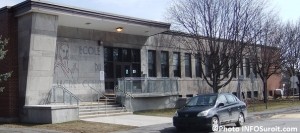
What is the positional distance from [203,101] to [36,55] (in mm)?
9887

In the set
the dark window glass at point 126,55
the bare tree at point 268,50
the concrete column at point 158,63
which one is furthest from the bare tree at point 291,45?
the dark window glass at point 126,55

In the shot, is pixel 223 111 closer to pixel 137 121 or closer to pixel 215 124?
pixel 215 124

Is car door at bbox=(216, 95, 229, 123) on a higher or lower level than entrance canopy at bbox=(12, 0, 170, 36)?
lower

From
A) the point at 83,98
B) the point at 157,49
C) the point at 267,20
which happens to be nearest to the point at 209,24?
the point at 157,49

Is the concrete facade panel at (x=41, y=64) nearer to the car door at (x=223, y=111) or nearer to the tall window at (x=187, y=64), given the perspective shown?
the car door at (x=223, y=111)

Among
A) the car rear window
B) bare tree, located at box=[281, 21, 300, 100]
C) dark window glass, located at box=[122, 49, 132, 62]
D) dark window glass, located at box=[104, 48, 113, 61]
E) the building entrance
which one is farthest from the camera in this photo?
bare tree, located at box=[281, 21, 300, 100]

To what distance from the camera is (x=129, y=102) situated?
26969mm

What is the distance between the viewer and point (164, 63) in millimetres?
35281

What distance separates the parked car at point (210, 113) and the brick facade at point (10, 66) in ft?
32.6

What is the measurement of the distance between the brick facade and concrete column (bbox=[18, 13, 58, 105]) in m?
0.29

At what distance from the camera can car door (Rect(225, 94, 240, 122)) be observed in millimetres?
18094

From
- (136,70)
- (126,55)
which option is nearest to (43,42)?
(126,55)

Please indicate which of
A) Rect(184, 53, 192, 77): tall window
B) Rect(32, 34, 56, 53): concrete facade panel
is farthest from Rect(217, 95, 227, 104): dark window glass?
Rect(184, 53, 192, 77): tall window

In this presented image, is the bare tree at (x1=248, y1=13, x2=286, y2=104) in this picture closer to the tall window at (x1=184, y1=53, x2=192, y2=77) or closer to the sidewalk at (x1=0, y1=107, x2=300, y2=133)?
the tall window at (x1=184, y1=53, x2=192, y2=77)
